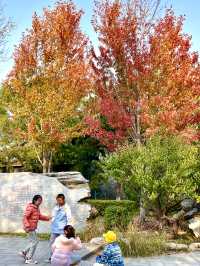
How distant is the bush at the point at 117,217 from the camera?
19.0m

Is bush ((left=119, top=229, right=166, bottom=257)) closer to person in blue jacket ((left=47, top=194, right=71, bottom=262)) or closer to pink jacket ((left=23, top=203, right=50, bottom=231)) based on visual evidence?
person in blue jacket ((left=47, top=194, right=71, bottom=262))

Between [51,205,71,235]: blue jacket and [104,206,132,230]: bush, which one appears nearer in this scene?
[51,205,71,235]: blue jacket

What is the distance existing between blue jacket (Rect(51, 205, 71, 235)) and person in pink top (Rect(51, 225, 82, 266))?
9.06 feet

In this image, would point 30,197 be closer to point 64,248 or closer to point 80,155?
point 64,248

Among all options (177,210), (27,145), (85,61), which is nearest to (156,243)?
(177,210)

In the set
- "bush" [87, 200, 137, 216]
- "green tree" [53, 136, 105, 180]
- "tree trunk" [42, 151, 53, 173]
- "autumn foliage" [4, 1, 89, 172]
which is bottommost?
"bush" [87, 200, 137, 216]

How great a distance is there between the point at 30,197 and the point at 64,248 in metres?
10.6

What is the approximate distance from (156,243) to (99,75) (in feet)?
29.8

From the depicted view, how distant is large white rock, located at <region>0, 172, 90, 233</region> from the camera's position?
19281mm

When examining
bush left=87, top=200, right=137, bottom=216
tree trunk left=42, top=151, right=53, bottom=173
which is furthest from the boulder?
tree trunk left=42, top=151, right=53, bottom=173

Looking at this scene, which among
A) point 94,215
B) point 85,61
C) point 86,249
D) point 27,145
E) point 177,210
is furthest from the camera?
point 27,145

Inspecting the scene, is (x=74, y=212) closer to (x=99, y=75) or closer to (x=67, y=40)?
(x=99, y=75)

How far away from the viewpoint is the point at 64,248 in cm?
917

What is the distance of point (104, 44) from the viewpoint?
21.2 metres
